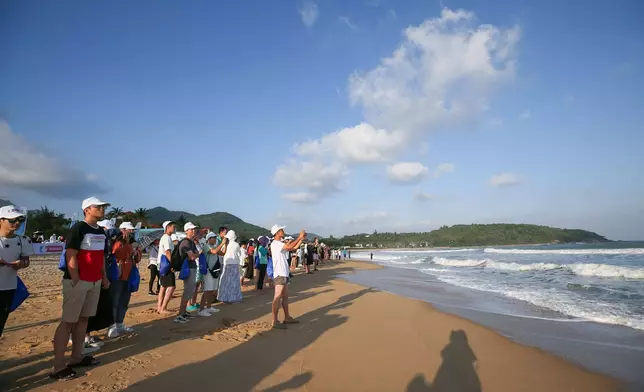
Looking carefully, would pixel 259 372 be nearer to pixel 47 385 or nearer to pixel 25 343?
pixel 47 385

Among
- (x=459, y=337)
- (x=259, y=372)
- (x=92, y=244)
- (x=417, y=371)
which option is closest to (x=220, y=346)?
(x=259, y=372)

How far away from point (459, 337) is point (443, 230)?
184 metres

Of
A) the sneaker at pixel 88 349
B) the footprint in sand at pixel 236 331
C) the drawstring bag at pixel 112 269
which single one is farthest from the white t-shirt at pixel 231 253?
the sneaker at pixel 88 349

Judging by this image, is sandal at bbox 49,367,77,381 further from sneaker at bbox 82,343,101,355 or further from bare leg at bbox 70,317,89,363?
sneaker at bbox 82,343,101,355

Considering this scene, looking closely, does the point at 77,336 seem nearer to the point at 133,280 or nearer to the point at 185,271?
the point at 133,280

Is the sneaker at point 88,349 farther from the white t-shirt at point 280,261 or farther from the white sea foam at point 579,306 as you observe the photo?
the white sea foam at point 579,306

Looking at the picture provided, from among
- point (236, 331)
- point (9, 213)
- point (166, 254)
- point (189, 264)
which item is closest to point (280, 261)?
point (236, 331)

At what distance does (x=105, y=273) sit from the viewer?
4.30 m

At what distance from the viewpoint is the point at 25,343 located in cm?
473

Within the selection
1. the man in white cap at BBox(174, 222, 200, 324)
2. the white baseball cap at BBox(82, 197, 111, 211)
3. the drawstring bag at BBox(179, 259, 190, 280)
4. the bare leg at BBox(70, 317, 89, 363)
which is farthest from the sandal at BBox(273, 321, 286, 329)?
the white baseball cap at BBox(82, 197, 111, 211)

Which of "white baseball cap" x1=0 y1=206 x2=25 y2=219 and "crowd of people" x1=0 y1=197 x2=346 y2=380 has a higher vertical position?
"white baseball cap" x1=0 y1=206 x2=25 y2=219

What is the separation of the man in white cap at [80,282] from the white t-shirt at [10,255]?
1.45 feet

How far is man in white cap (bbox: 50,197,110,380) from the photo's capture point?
353 centimetres

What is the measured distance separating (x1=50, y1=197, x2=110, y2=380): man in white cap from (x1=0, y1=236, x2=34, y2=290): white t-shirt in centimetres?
44
